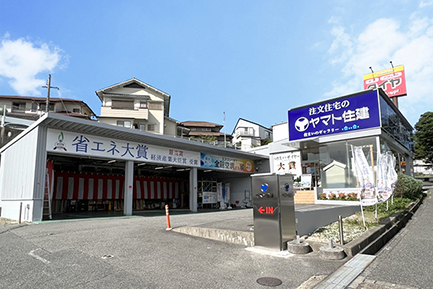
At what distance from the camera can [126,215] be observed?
1351 cm

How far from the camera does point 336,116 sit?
17.8m

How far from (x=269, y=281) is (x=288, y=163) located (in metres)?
Result: 17.6

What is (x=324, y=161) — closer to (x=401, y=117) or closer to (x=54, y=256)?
(x=401, y=117)

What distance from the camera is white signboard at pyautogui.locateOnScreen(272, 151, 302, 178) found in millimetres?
20406

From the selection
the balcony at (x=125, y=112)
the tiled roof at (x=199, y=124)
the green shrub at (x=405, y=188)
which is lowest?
the green shrub at (x=405, y=188)

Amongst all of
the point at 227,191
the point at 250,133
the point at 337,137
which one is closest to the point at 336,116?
the point at 337,137

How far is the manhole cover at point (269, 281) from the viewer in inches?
160

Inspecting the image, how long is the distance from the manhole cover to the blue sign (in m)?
14.7

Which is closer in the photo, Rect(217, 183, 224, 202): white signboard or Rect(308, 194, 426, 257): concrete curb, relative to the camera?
Rect(308, 194, 426, 257): concrete curb

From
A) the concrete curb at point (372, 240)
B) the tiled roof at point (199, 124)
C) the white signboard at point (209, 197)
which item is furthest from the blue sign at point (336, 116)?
the tiled roof at point (199, 124)

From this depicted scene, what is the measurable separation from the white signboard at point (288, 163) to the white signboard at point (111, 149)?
792 centimetres

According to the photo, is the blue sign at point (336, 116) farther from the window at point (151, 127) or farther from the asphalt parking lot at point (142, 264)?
the window at point (151, 127)

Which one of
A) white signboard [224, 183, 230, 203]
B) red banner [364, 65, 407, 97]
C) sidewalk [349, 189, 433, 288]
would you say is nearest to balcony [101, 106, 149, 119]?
white signboard [224, 183, 230, 203]

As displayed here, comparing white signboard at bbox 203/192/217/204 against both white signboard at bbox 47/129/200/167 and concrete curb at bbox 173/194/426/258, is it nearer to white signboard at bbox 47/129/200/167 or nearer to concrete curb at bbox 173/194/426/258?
white signboard at bbox 47/129/200/167
